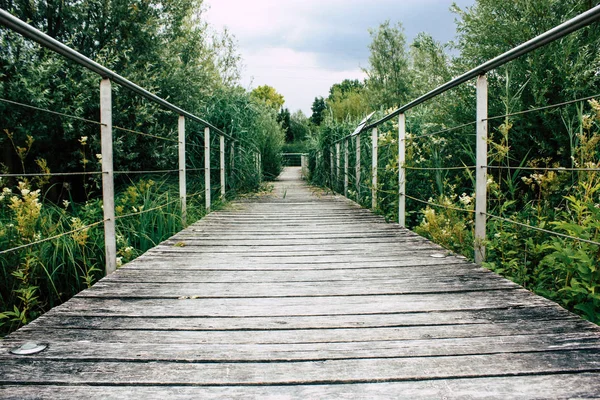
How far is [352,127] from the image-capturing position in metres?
7.48

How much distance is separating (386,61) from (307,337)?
20877mm

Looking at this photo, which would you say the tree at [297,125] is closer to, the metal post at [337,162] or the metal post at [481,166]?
the metal post at [337,162]

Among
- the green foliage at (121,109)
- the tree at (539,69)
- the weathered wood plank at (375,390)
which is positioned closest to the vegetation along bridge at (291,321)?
the weathered wood plank at (375,390)

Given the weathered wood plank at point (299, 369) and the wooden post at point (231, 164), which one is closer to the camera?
the weathered wood plank at point (299, 369)

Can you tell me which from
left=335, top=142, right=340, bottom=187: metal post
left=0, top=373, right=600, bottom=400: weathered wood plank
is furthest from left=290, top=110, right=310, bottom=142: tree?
left=0, top=373, right=600, bottom=400: weathered wood plank

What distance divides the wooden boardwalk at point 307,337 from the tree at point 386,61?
1897 centimetres

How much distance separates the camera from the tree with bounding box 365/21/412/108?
2012cm

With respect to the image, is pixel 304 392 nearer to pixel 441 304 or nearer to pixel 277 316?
pixel 277 316

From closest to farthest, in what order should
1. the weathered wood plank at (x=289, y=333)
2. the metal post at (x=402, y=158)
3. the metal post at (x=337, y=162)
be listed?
the weathered wood plank at (x=289, y=333), the metal post at (x=402, y=158), the metal post at (x=337, y=162)

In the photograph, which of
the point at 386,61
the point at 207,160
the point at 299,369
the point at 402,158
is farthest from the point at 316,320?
the point at 386,61

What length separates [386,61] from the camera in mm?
20484

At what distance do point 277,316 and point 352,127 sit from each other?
20.6ft

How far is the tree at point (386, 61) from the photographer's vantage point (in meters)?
20.1

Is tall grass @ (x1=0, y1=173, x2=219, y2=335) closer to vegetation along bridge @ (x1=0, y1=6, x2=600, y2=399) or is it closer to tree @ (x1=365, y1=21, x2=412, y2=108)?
vegetation along bridge @ (x1=0, y1=6, x2=600, y2=399)
